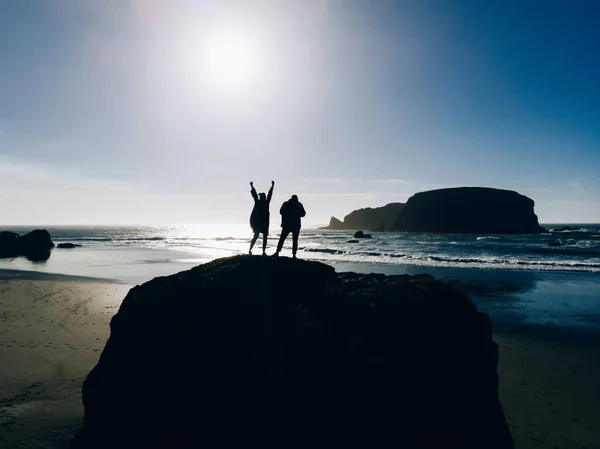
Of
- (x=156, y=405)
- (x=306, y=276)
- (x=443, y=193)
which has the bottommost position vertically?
(x=156, y=405)

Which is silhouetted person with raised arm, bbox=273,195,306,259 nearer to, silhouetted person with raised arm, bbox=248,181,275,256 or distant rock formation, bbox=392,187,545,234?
silhouetted person with raised arm, bbox=248,181,275,256

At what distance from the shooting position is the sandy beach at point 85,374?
635 centimetres

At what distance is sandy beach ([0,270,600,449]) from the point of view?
6352 mm

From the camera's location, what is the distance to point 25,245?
51.9 meters

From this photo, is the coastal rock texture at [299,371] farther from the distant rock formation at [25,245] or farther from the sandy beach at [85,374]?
the distant rock formation at [25,245]

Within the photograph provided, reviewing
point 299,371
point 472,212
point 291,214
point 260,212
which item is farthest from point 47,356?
point 472,212

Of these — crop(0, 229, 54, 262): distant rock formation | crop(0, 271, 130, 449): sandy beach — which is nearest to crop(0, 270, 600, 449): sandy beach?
crop(0, 271, 130, 449): sandy beach

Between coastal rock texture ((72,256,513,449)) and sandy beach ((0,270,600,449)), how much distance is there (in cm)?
141

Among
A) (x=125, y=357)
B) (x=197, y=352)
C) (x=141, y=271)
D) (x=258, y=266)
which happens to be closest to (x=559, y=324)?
(x=258, y=266)

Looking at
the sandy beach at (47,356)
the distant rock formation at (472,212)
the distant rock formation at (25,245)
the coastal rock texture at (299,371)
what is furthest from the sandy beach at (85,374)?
the distant rock formation at (472,212)

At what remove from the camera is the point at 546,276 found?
25172 millimetres

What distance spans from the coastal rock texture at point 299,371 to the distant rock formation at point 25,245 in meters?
46.7

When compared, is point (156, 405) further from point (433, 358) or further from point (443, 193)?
point (443, 193)

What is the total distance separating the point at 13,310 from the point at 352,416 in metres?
16.2
